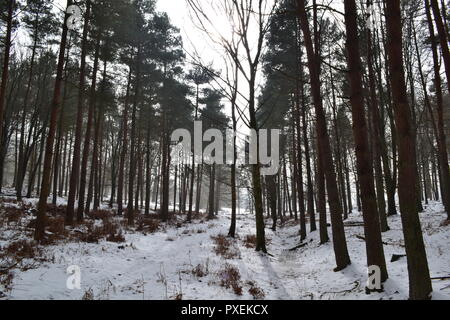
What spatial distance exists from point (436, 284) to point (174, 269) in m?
6.12

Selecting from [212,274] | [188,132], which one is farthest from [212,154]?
[212,274]

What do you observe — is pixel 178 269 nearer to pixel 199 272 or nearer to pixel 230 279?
pixel 199 272

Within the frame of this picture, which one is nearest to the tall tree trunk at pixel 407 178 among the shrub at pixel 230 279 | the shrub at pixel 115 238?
the shrub at pixel 230 279

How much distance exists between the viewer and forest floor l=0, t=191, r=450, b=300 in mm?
5574

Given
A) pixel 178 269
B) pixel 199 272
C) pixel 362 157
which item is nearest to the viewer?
pixel 362 157

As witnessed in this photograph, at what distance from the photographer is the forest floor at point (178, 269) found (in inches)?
219

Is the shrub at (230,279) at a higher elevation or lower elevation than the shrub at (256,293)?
higher

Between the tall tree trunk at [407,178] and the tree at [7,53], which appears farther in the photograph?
the tree at [7,53]

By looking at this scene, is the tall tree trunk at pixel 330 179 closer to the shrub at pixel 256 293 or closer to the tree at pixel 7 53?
the shrub at pixel 256 293

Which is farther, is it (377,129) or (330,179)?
(377,129)

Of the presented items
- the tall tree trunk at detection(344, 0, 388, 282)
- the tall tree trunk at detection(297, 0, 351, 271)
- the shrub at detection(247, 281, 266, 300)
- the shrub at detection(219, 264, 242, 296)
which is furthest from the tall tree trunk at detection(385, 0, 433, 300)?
the tall tree trunk at detection(297, 0, 351, 271)

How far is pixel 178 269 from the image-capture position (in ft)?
25.6

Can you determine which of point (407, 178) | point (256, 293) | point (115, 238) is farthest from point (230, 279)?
point (115, 238)
